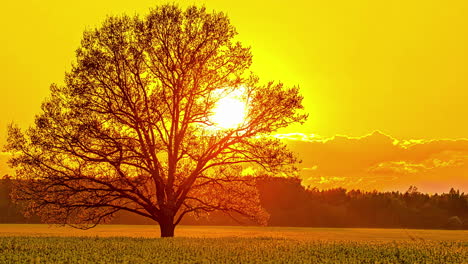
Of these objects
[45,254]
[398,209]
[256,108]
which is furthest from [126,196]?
[398,209]

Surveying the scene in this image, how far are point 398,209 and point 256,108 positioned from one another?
2690 inches

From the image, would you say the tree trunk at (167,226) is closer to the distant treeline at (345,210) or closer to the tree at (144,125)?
the tree at (144,125)

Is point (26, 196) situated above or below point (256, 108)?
below

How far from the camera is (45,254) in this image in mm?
18297

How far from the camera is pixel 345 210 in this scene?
92750mm

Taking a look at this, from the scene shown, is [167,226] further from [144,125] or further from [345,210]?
[345,210]

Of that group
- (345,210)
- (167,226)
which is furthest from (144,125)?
(345,210)

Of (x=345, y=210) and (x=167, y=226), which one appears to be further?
(x=345, y=210)

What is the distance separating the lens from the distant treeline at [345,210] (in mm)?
90088

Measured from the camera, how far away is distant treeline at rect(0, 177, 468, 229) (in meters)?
90.1

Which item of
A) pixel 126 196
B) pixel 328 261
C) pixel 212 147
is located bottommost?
pixel 328 261

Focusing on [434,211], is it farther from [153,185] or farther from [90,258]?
[90,258]

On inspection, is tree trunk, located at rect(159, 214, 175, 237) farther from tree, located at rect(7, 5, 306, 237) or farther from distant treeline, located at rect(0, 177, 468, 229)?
distant treeline, located at rect(0, 177, 468, 229)

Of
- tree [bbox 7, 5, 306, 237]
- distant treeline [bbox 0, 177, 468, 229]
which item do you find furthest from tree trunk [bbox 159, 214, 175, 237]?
distant treeline [bbox 0, 177, 468, 229]
